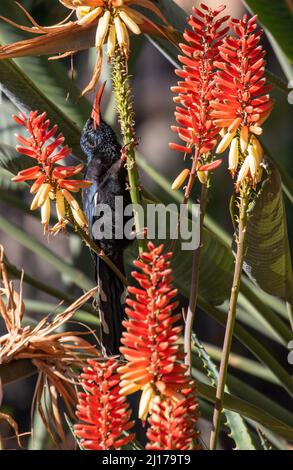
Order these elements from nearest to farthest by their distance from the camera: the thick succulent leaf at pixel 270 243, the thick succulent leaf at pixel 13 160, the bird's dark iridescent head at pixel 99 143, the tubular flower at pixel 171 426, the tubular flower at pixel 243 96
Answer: the tubular flower at pixel 171 426 → the tubular flower at pixel 243 96 → the thick succulent leaf at pixel 270 243 → the thick succulent leaf at pixel 13 160 → the bird's dark iridescent head at pixel 99 143

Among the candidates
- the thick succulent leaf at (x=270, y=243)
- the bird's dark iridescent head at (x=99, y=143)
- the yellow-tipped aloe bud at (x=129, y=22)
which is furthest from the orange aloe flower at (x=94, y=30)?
the bird's dark iridescent head at (x=99, y=143)

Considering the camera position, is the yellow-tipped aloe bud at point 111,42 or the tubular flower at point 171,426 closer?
the tubular flower at point 171,426

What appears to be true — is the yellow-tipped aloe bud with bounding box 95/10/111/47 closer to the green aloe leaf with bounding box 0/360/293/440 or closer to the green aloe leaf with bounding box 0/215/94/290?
the green aloe leaf with bounding box 0/360/293/440

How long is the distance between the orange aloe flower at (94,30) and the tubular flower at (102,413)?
32 cm

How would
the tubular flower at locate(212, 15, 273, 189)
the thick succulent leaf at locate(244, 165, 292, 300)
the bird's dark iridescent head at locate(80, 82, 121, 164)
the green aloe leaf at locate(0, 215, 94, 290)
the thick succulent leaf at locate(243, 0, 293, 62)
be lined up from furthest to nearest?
the green aloe leaf at locate(0, 215, 94, 290) → the bird's dark iridescent head at locate(80, 82, 121, 164) → the thick succulent leaf at locate(243, 0, 293, 62) → the thick succulent leaf at locate(244, 165, 292, 300) → the tubular flower at locate(212, 15, 273, 189)

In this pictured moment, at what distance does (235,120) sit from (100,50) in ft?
0.58

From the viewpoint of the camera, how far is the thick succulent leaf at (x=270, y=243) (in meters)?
1.00

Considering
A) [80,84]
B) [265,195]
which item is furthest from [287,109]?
[265,195]

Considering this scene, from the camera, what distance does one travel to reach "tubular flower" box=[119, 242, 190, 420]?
63 cm

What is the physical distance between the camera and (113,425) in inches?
25.5

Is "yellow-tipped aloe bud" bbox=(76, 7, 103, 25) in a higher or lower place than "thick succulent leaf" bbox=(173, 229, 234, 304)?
higher

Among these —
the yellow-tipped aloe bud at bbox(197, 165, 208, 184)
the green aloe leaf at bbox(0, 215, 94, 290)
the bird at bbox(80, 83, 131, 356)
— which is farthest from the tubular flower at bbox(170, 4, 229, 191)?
the green aloe leaf at bbox(0, 215, 94, 290)

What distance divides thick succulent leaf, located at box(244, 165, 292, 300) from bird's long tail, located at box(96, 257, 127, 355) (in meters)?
0.20

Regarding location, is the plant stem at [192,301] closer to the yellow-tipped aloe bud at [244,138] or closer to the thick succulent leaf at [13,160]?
the yellow-tipped aloe bud at [244,138]
